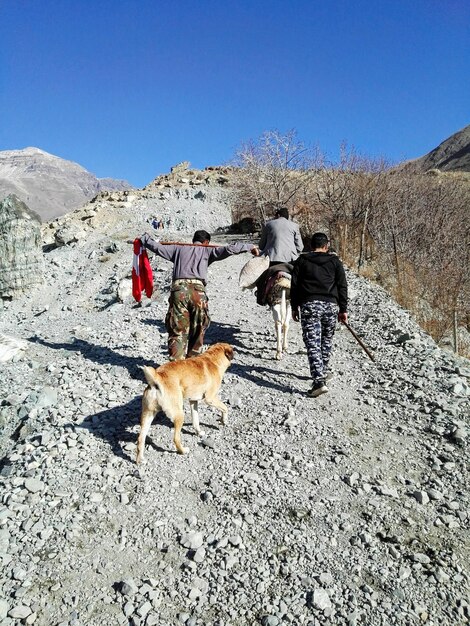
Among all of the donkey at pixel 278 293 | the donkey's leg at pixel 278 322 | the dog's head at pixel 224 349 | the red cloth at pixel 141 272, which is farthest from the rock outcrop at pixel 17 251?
the dog's head at pixel 224 349

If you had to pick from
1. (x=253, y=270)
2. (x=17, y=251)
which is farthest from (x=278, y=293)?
(x=17, y=251)

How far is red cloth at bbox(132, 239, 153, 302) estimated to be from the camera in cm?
623

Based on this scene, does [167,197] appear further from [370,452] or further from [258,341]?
[370,452]

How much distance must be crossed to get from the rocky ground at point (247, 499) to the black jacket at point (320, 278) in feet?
4.22

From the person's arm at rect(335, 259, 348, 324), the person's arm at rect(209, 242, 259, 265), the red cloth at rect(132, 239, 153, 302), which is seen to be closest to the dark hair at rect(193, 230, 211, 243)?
the person's arm at rect(209, 242, 259, 265)

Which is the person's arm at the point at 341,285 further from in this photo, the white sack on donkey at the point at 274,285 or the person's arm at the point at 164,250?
the person's arm at the point at 164,250

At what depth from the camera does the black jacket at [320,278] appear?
5164 millimetres

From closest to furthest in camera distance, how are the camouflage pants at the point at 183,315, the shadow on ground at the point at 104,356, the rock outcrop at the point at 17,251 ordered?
the camouflage pants at the point at 183,315, the shadow on ground at the point at 104,356, the rock outcrop at the point at 17,251

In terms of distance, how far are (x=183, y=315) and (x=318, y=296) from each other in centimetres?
171

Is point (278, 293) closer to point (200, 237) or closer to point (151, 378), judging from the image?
point (200, 237)

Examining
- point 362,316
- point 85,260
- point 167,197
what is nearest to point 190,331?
point 362,316

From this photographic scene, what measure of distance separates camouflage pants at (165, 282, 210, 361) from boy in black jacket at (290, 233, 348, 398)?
4.26ft

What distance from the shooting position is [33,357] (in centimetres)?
738

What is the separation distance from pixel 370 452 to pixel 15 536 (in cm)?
325
